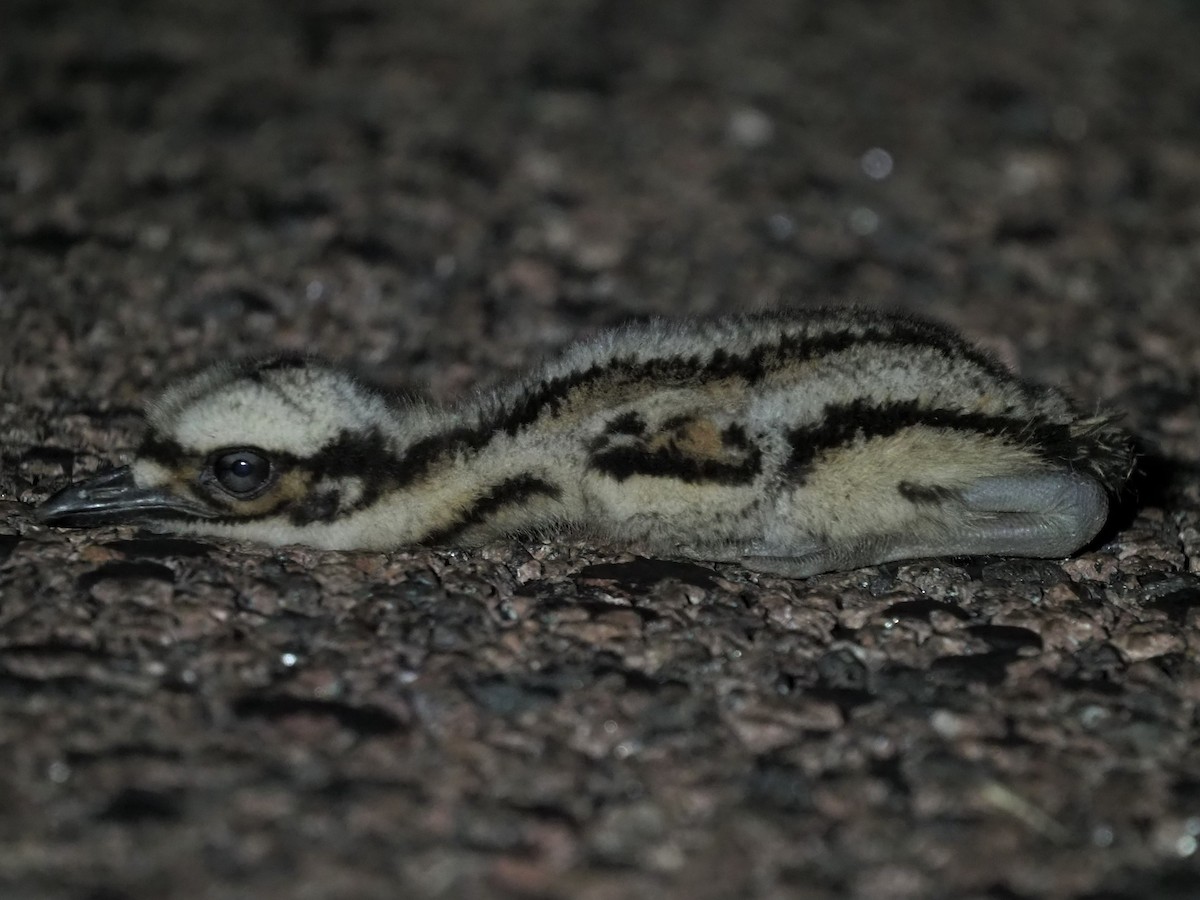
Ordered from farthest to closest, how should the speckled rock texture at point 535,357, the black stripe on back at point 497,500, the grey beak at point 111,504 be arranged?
the black stripe on back at point 497,500 < the grey beak at point 111,504 < the speckled rock texture at point 535,357

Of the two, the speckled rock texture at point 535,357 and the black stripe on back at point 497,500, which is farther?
the black stripe on back at point 497,500

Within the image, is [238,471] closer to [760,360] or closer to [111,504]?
[111,504]

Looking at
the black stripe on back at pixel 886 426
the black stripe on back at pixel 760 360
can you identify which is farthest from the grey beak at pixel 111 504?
the black stripe on back at pixel 886 426

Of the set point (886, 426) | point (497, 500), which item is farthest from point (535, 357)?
point (886, 426)

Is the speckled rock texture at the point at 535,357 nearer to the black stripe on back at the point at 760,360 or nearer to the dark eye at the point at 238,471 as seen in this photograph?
the dark eye at the point at 238,471

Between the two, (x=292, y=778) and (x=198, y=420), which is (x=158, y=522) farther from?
(x=292, y=778)

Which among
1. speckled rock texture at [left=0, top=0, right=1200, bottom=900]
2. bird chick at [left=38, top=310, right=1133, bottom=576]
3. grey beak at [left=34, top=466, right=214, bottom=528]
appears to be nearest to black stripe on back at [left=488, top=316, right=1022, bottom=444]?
bird chick at [left=38, top=310, right=1133, bottom=576]

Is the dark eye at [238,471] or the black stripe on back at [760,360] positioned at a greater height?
the black stripe on back at [760,360]

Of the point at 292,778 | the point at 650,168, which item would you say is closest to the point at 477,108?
the point at 650,168

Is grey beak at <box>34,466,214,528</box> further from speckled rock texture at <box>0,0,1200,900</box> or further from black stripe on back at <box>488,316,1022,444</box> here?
black stripe on back at <box>488,316,1022,444</box>
